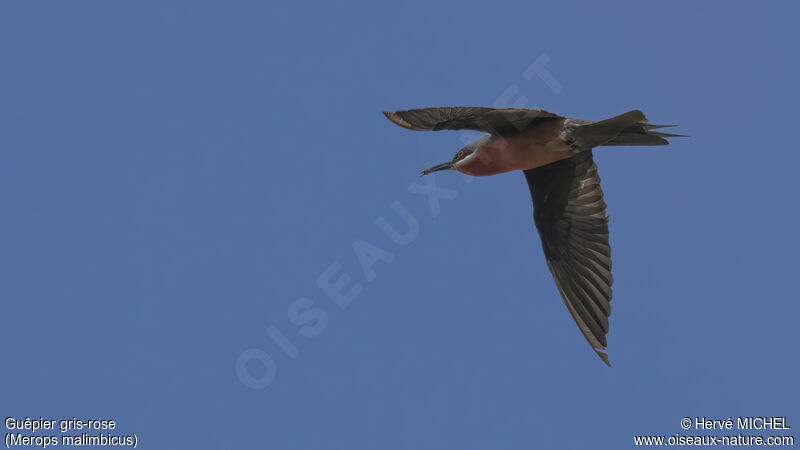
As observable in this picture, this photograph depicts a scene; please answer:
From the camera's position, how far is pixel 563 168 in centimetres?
1393

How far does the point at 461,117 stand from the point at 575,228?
4.08m

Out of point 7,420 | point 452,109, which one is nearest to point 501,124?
point 452,109

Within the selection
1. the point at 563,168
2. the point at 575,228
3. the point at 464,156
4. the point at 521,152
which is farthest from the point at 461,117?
the point at 575,228

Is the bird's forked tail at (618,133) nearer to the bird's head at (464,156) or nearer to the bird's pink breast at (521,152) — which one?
the bird's pink breast at (521,152)

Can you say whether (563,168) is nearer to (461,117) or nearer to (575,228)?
(575,228)

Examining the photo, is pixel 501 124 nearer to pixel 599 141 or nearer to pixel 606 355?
pixel 599 141

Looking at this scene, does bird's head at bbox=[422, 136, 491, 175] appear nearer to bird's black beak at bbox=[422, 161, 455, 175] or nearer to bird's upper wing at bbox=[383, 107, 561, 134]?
bird's black beak at bbox=[422, 161, 455, 175]

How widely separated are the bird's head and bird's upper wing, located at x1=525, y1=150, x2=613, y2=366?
158cm

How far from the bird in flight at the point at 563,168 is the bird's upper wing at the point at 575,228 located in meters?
0.01

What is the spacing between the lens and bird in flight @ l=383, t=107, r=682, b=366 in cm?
1140

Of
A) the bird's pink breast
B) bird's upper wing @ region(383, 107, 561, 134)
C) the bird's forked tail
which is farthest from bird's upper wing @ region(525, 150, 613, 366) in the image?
bird's upper wing @ region(383, 107, 561, 134)

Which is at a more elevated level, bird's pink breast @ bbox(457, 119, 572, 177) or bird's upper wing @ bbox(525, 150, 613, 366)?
bird's pink breast @ bbox(457, 119, 572, 177)

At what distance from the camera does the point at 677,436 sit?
512 inches

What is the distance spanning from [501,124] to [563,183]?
2.33 metres
